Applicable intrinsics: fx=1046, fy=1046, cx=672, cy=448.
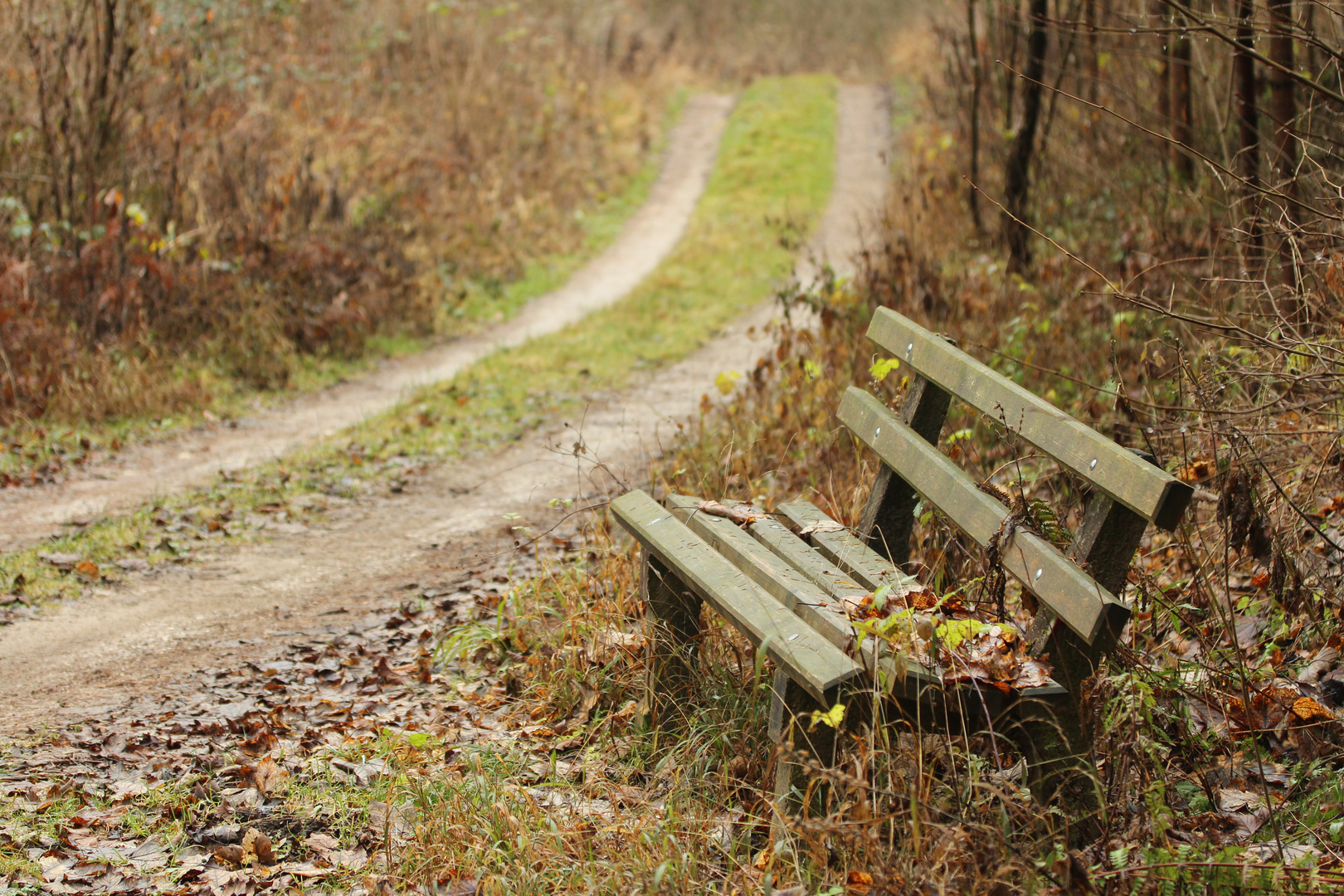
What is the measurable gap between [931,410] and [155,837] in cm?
274

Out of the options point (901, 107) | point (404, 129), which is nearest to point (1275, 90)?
point (404, 129)

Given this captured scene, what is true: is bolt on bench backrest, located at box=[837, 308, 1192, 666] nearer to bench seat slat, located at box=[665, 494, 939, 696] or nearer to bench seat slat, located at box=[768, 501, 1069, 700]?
bench seat slat, located at box=[768, 501, 1069, 700]

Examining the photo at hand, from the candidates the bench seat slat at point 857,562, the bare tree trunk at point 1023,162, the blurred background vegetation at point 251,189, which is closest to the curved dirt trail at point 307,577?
the bench seat slat at point 857,562

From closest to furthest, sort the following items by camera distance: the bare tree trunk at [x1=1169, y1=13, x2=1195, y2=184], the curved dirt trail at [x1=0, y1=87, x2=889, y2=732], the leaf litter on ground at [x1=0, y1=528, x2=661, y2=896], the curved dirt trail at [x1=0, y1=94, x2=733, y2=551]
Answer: the leaf litter on ground at [x1=0, y1=528, x2=661, y2=896], the curved dirt trail at [x1=0, y1=87, x2=889, y2=732], the curved dirt trail at [x1=0, y1=94, x2=733, y2=551], the bare tree trunk at [x1=1169, y1=13, x2=1195, y2=184]

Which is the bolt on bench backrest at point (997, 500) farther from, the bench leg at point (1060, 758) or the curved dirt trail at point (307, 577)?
the curved dirt trail at point (307, 577)

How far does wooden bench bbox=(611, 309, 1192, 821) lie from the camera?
2.47m

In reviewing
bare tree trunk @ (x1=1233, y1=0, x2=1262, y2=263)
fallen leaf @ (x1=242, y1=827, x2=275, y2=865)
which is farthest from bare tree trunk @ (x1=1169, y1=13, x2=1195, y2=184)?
fallen leaf @ (x1=242, y1=827, x2=275, y2=865)

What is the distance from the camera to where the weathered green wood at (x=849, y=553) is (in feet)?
10.3

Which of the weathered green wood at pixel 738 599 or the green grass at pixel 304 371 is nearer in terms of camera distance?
the weathered green wood at pixel 738 599

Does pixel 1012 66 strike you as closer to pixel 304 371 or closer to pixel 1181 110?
pixel 1181 110

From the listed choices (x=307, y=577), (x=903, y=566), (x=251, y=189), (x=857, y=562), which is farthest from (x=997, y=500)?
(x=251, y=189)

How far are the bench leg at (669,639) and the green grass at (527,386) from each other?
10.8 feet

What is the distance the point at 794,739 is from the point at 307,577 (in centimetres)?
356

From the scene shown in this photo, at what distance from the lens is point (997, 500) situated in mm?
2949
